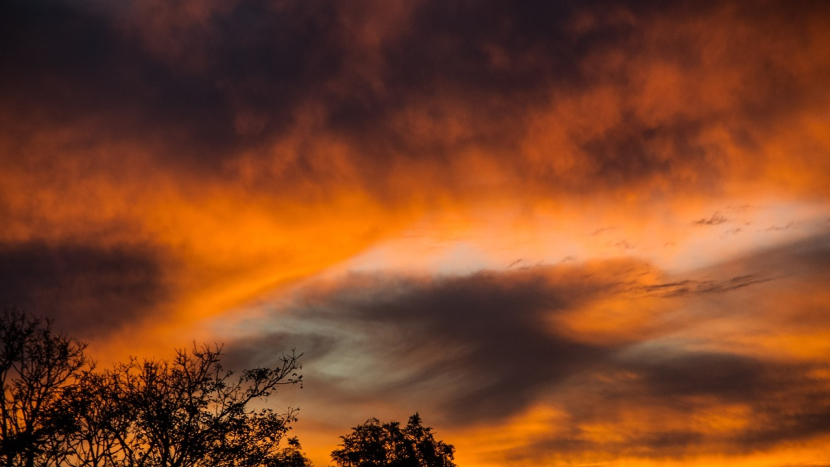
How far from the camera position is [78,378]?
3903 centimetres

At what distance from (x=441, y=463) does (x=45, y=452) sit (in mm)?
67280

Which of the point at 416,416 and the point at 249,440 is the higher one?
the point at 416,416

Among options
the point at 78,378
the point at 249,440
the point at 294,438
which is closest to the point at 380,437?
the point at 294,438

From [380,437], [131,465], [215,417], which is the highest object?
[380,437]

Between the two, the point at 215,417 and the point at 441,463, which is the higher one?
the point at 441,463

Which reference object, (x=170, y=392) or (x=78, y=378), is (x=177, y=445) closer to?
(x=170, y=392)

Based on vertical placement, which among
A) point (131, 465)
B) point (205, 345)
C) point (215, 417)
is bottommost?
point (131, 465)

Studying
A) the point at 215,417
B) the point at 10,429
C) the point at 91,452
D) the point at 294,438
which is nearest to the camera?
the point at 10,429

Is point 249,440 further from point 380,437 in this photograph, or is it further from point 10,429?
point 380,437

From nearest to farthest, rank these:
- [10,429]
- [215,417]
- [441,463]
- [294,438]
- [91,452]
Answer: [10,429], [91,452], [215,417], [294,438], [441,463]

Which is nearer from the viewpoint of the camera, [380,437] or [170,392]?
[170,392]

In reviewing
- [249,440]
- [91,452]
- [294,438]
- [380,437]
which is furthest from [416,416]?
[91,452]

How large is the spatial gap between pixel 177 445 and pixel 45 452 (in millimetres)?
7401

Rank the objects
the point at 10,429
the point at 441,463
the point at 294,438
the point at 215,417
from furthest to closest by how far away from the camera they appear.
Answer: the point at 441,463 → the point at 294,438 → the point at 215,417 → the point at 10,429
